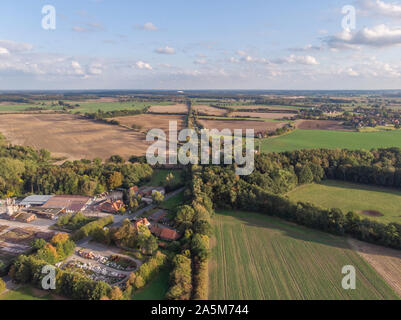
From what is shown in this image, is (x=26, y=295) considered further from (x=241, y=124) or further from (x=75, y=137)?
(x=241, y=124)

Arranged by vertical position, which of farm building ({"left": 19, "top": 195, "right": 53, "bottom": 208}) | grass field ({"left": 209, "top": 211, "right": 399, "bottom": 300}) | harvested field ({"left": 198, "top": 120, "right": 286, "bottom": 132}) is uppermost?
harvested field ({"left": 198, "top": 120, "right": 286, "bottom": 132})

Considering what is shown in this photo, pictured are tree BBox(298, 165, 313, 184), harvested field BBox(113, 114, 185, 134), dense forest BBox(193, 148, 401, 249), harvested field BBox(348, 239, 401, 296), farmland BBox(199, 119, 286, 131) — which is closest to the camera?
harvested field BBox(348, 239, 401, 296)

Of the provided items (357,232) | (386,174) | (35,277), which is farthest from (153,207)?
(386,174)

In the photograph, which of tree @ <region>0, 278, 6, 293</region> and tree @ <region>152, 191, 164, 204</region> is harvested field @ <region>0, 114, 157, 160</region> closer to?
tree @ <region>152, 191, 164, 204</region>

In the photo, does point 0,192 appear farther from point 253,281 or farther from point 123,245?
point 253,281

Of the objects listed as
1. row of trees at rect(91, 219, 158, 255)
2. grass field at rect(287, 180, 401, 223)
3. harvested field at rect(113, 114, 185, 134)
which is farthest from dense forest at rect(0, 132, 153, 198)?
harvested field at rect(113, 114, 185, 134)

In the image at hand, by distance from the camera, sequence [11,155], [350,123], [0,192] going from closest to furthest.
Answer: [0,192], [11,155], [350,123]
